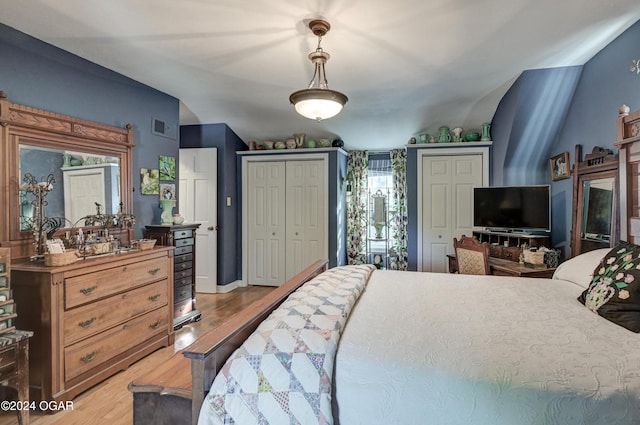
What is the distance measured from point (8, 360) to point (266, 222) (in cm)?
346

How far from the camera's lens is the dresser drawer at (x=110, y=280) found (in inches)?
86.5

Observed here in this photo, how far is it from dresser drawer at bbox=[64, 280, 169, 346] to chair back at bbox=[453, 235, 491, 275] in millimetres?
2765

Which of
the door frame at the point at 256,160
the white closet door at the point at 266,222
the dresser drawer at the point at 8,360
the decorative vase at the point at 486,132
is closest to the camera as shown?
the dresser drawer at the point at 8,360

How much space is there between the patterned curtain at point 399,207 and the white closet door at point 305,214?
3.84 feet

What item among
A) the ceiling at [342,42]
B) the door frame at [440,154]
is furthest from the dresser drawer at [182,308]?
the door frame at [440,154]

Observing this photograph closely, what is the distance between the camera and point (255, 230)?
5.18 m

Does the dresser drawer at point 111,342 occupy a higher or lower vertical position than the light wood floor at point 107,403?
higher

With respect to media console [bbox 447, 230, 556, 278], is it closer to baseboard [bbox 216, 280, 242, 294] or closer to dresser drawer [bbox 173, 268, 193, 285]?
dresser drawer [bbox 173, 268, 193, 285]

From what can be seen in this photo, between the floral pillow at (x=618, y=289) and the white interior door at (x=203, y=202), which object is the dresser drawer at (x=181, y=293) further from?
the floral pillow at (x=618, y=289)

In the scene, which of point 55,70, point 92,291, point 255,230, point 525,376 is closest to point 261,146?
point 255,230

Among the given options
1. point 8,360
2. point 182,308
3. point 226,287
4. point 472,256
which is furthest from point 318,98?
point 226,287

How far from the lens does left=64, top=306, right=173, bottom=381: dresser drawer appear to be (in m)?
2.20

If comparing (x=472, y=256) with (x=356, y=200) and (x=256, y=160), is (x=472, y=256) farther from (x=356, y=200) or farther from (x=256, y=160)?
(x=256, y=160)

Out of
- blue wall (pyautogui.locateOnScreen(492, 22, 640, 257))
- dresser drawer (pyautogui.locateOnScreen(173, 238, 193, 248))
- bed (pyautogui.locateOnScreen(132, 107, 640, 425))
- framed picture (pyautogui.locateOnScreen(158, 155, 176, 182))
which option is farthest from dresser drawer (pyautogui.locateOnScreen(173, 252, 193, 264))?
blue wall (pyautogui.locateOnScreen(492, 22, 640, 257))
